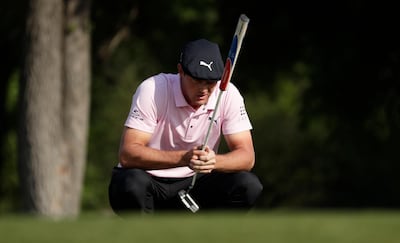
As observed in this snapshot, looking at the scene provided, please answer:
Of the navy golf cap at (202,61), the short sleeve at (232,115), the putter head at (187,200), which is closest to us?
the navy golf cap at (202,61)

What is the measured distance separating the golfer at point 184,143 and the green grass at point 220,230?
310 centimetres

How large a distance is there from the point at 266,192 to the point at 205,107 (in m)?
33.1

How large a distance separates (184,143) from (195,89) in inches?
15.3

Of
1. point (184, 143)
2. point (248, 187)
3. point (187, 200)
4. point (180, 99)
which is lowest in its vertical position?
point (187, 200)

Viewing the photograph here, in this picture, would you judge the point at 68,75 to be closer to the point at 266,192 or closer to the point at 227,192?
the point at 227,192

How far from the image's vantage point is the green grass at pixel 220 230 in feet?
14.3

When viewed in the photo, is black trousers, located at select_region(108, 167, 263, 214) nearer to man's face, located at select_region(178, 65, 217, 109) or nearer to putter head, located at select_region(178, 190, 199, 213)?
putter head, located at select_region(178, 190, 199, 213)

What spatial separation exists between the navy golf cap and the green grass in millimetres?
3216

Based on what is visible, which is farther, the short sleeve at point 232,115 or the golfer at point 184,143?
the short sleeve at point 232,115

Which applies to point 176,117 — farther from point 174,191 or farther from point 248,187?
point 248,187

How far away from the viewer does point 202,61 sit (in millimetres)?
7781

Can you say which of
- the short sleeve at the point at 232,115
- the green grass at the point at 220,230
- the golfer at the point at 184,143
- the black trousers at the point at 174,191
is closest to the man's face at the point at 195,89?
Answer: the golfer at the point at 184,143

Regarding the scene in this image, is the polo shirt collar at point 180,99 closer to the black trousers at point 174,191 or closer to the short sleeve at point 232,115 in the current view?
the short sleeve at point 232,115

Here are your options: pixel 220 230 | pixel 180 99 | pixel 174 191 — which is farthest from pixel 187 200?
pixel 220 230
